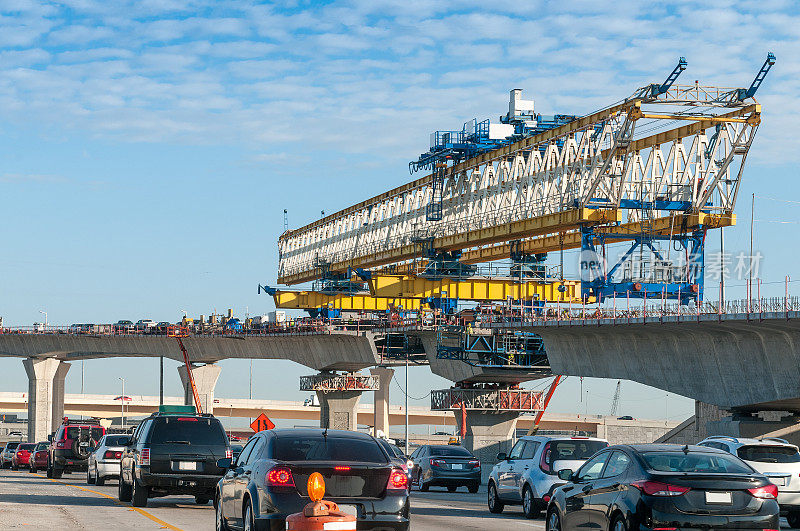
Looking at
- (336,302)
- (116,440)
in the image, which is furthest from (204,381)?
(116,440)

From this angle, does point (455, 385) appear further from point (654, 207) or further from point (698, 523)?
point (698, 523)

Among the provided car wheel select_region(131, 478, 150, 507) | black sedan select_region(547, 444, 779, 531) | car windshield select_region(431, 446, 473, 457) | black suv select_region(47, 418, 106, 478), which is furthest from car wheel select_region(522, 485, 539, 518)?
black suv select_region(47, 418, 106, 478)

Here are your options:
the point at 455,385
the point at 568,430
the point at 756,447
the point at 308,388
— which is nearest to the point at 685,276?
the point at 455,385

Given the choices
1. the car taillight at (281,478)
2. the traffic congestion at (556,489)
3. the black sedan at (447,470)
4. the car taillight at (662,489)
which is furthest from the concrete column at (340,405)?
the car taillight at (662,489)

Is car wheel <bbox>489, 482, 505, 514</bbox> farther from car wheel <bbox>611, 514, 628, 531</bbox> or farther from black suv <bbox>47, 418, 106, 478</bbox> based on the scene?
black suv <bbox>47, 418, 106, 478</bbox>

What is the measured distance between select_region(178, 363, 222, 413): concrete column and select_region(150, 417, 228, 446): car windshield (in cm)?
6803

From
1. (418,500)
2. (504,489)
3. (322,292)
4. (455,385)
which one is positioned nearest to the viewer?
(504,489)

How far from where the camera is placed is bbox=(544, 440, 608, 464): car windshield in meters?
24.2

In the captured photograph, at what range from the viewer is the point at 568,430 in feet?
477

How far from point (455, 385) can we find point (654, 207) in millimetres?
13348

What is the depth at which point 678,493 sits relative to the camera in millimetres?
13883

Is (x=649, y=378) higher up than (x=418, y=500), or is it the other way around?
(x=649, y=378)

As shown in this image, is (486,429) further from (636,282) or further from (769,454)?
(769,454)

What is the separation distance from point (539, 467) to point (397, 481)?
33.8 feet
